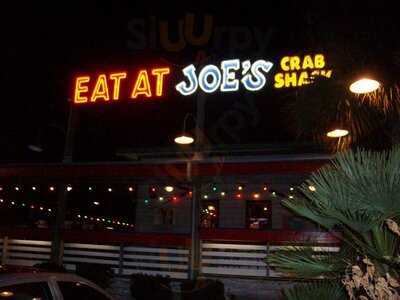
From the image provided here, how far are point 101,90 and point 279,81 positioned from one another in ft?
24.6

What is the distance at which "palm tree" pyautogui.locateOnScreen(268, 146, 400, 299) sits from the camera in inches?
125

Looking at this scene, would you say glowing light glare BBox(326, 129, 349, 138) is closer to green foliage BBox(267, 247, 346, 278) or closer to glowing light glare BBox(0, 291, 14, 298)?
green foliage BBox(267, 247, 346, 278)

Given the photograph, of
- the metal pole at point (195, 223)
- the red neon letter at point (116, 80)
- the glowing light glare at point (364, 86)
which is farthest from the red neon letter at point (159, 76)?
the glowing light glare at point (364, 86)

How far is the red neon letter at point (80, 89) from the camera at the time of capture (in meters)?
21.2

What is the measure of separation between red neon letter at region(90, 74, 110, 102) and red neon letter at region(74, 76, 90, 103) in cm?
38

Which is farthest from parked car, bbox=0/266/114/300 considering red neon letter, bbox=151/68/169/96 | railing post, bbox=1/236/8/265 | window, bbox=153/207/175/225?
red neon letter, bbox=151/68/169/96

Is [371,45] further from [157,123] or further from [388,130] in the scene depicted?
[157,123]

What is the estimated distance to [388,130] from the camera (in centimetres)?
Answer: 682

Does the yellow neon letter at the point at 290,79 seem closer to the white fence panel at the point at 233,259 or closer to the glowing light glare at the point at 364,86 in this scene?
the white fence panel at the point at 233,259

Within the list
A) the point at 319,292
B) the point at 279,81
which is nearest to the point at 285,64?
the point at 279,81

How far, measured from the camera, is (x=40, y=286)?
Result: 462 cm

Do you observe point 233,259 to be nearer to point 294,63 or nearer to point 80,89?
point 294,63

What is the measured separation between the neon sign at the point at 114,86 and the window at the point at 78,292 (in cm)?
1542

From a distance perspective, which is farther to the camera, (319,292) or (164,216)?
(164,216)
